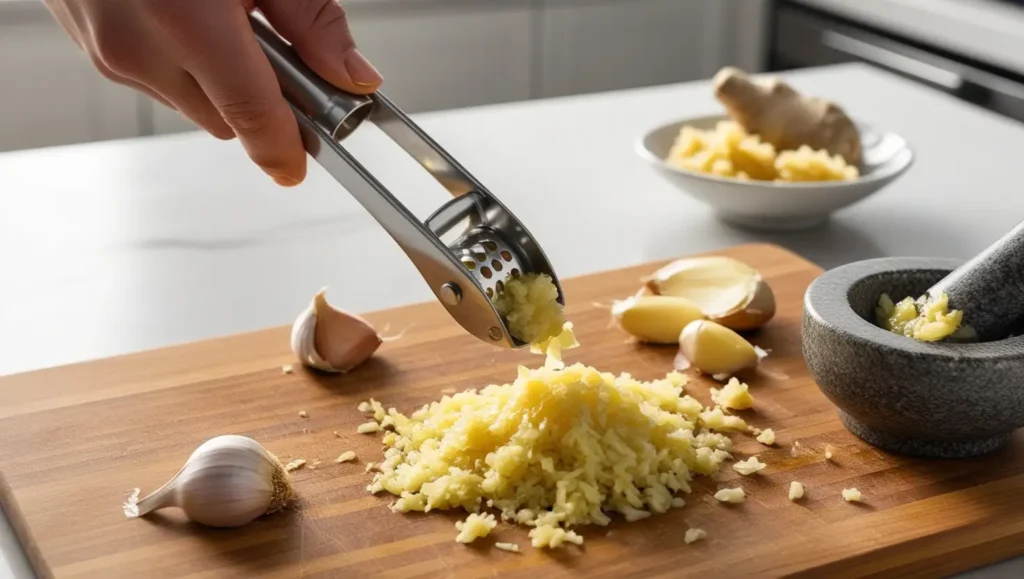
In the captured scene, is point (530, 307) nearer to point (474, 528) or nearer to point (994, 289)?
point (474, 528)

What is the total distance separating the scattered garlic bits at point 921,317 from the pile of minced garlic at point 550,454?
0.69ft

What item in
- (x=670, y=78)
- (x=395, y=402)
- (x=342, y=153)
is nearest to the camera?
(x=342, y=153)

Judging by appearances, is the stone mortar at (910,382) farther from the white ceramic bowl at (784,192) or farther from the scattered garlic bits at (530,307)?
the white ceramic bowl at (784,192)

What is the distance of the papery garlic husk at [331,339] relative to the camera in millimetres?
1396

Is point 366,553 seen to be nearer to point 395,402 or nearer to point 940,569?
point 395,402

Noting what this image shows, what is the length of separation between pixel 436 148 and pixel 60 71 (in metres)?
2.76

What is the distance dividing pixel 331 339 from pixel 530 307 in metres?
0.29

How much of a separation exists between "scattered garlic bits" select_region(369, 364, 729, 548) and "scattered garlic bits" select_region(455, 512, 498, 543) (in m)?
0.03

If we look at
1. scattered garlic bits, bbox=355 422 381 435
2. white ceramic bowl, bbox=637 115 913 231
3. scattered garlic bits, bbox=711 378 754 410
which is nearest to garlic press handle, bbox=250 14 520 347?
scattered garlic bits, bbox=355 422 381 435

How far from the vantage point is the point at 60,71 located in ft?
12.0

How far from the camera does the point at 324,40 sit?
1312 mm

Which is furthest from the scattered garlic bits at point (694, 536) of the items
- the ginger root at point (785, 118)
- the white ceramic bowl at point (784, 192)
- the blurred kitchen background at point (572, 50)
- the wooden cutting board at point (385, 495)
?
the blurred kitchen background at point (572, 50)

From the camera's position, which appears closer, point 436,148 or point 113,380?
point 436,148

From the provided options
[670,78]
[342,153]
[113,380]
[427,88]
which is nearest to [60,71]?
[427,88]
